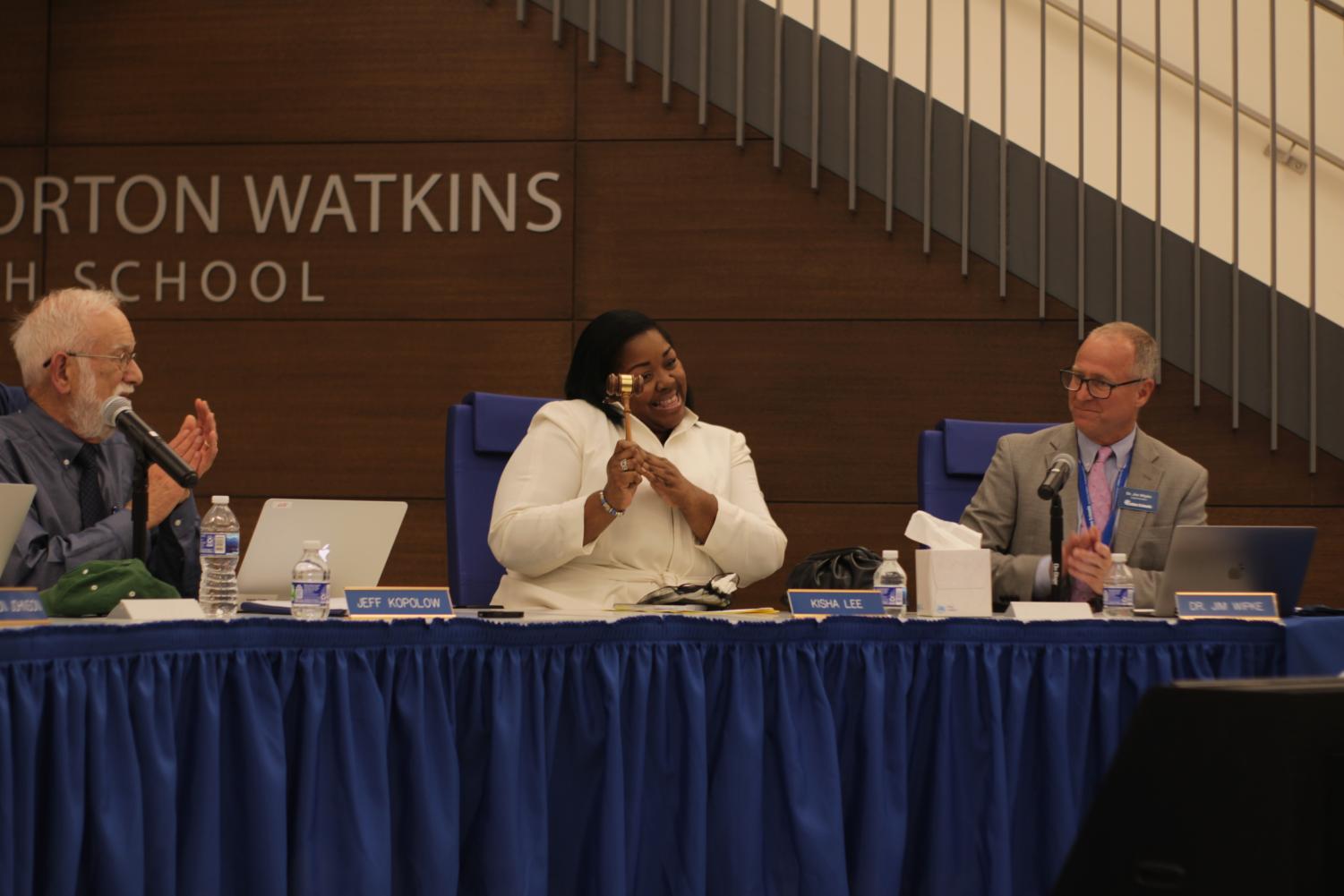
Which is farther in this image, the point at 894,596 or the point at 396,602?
the point at 894,596

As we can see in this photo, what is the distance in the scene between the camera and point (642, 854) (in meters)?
2.02

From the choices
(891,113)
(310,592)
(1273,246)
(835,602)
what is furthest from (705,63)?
(310,592)

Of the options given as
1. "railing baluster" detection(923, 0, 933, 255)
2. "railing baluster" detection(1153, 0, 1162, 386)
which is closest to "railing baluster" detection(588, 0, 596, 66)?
"railing baluster" detection(923, 0, 933, 255)

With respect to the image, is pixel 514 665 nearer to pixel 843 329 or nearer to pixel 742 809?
pixel 742 809

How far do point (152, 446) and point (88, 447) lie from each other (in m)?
0.75

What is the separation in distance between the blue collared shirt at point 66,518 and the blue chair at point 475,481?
24.7 inches

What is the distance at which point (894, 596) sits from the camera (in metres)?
2.48

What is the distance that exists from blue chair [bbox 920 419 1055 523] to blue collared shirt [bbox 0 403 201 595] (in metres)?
1.79

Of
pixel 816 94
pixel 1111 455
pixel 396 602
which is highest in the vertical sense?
pixel 816 94

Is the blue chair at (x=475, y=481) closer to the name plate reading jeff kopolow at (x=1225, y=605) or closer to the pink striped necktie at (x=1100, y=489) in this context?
the pink striped necktie at (x=1100, y=489)

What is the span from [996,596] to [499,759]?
60.6 inches

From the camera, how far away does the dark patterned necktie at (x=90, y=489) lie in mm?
2945

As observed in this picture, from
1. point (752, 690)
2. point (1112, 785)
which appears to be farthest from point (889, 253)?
point (1112, 785)

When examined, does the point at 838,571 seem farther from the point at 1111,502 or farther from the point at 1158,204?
the point at 1158,204
